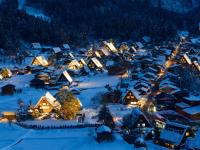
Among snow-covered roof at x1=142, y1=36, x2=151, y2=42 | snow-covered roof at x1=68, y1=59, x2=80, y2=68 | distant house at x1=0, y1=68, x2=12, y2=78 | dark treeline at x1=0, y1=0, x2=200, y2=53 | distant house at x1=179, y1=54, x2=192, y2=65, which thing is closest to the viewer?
distant house at x1=0, y1=68, x2=12, y2=78

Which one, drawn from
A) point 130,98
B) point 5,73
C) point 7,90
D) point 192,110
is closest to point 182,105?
point 192,110

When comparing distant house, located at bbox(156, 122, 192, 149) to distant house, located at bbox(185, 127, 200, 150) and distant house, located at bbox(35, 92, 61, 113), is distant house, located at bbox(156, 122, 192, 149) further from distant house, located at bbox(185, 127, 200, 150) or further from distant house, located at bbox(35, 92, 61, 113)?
distant house, located at bbox(35, 92, 61, 113)

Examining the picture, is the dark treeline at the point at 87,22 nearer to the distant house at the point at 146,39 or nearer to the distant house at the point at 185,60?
the distant house at the point at 146,39

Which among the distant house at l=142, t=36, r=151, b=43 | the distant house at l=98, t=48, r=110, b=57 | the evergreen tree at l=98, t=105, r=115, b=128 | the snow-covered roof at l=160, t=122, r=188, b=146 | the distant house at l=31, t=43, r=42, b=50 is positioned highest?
the distant house at l=142, t=36, r=151, b=43

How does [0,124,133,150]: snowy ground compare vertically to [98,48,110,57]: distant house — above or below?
below

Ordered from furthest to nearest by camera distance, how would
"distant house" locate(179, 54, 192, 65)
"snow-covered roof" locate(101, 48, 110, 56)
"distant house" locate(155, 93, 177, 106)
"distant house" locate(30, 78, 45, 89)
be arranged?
"snow-covered roof" locate(101, 48, 110, 56) → "distant house" locate(179, 54, 192, 65) → "distant house" locate(30, 78, 45, 89) → "distant house" locate(155, 93, 177, 106)

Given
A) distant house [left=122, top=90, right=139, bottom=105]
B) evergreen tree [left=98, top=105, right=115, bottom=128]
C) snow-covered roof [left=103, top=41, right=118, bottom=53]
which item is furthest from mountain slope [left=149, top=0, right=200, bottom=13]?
evergreen tree [left=98, top=105, right=115, bottom=128]
